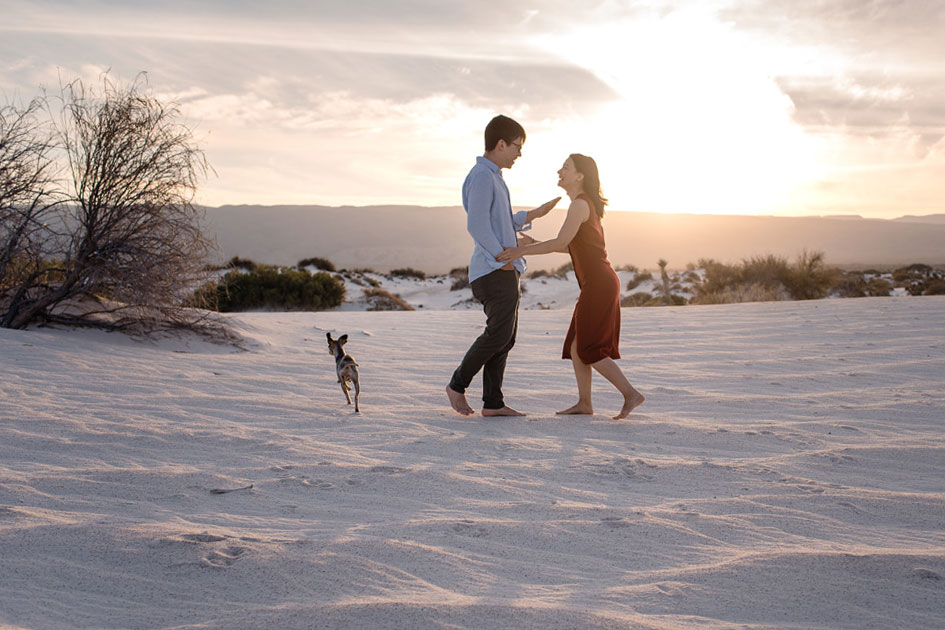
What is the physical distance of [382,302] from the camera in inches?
756

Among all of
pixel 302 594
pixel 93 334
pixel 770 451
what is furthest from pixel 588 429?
pixel 93 334

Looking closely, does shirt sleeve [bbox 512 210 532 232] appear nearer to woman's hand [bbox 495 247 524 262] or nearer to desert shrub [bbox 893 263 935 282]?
woman's hand [bbox 495 247 524 262]

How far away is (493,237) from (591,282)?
789mm

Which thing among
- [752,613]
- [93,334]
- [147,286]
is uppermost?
[147,286]

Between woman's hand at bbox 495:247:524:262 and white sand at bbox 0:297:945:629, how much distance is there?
1.12 meters

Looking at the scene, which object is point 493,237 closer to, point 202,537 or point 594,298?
point 594,298

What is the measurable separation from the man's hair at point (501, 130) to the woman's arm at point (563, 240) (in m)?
0.64

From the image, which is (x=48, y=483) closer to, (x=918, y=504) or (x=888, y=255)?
(x=918, y=504)

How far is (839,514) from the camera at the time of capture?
3256 mm

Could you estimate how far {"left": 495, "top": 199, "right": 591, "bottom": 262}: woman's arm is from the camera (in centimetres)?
502

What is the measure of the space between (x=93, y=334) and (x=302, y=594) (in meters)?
6.44

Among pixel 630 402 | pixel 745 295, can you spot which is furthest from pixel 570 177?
pixel 745 295

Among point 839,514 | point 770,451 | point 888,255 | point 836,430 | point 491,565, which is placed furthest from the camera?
point 888,255

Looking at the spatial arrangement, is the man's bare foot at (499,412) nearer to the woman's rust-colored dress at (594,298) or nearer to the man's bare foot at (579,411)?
the man's bare foot at (579,411)
